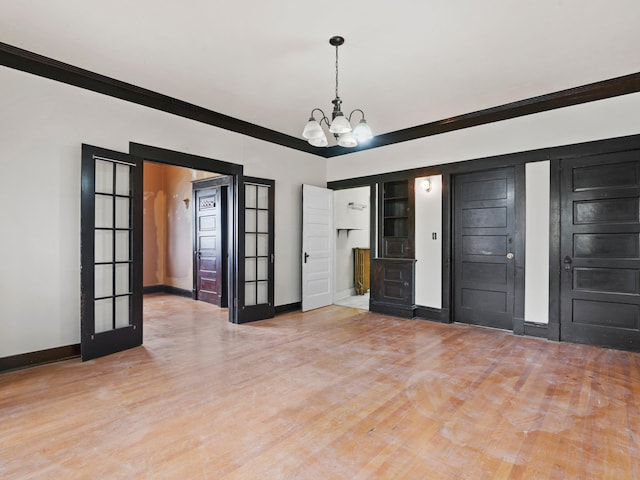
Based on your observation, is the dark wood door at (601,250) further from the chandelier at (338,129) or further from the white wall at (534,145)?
the chandelier at (338,129)

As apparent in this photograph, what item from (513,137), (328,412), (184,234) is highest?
(513,137)

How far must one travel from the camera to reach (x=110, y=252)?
385 centimetres

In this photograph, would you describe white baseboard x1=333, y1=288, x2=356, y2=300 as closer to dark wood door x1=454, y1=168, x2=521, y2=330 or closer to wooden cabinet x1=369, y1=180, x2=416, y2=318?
wooden cabinet x1=369, y1=180, x2=416, y2=318

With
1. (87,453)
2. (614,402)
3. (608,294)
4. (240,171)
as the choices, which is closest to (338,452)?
(87,453)

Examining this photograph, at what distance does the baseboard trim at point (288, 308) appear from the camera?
5.74 metres

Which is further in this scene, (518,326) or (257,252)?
(257,252)

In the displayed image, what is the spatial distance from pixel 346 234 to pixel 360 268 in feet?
2.77

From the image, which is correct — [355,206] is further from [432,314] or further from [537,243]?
[537,243]

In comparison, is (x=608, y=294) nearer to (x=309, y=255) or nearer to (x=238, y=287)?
A: (x=309, y=255)

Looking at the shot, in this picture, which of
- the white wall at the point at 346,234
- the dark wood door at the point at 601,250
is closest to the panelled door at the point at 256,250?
the white wall at the point at 346,234

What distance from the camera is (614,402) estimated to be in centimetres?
265

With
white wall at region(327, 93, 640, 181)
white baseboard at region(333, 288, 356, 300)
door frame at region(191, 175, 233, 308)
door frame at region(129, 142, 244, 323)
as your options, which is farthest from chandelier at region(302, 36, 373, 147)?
white baseboard at region(333, 288, 356, 300)

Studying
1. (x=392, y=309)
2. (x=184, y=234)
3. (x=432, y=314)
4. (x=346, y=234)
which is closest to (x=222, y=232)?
(x=184, y=234)

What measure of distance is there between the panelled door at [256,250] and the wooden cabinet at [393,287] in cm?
177
